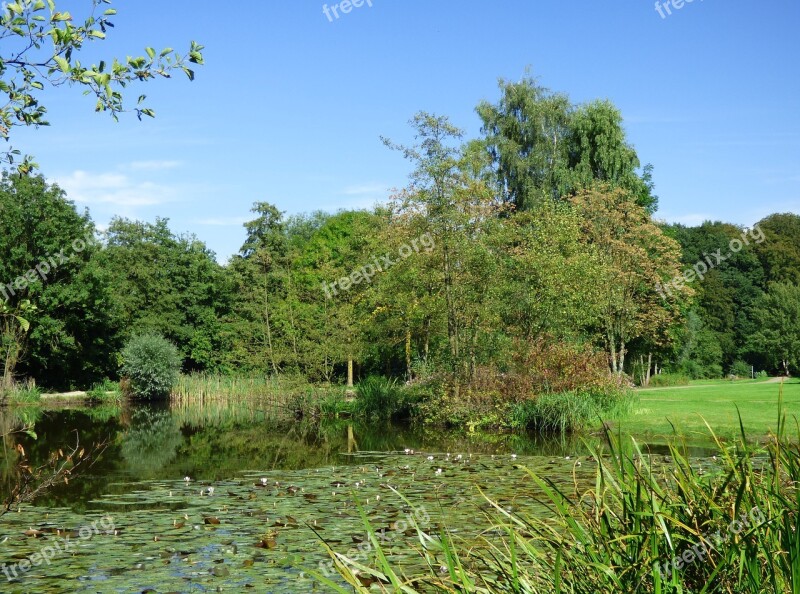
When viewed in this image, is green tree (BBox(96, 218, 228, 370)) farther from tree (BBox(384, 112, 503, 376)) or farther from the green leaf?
the green leaf

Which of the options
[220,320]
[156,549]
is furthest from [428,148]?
[220,320]

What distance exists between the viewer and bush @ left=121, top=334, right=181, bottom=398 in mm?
36188

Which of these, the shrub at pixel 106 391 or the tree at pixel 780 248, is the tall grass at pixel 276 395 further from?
the tree at pixel 780 248

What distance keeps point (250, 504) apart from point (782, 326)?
42.5m

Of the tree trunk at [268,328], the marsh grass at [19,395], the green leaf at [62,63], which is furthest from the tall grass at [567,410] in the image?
the marsh grass at [19,395]

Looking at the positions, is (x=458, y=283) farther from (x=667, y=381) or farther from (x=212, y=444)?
(x=667, y=381)

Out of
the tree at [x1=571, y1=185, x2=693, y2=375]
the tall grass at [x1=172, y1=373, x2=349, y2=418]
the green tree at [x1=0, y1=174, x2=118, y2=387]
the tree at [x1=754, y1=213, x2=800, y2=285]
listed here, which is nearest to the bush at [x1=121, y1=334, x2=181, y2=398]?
the tall grass at [x1=172, y1=373, x2=349, y2=418]

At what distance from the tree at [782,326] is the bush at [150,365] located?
34.6m

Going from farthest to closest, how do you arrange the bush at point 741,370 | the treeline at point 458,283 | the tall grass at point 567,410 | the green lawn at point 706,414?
the bush at point 741,370, the treeline at point 458,283, the tall grass at point 567,410, the green lawn at point 706,414

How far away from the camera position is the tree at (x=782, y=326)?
4388 centimetres

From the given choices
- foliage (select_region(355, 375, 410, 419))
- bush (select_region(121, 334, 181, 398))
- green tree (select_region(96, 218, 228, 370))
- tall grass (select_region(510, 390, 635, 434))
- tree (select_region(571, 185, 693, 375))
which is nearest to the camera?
tall grass (select_region(510, 390, 635, 434))

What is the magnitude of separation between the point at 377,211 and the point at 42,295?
1789 centimetres

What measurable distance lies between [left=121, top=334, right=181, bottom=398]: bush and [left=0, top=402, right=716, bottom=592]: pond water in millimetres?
16232

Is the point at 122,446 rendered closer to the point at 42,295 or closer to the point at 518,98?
the point at 42,295
